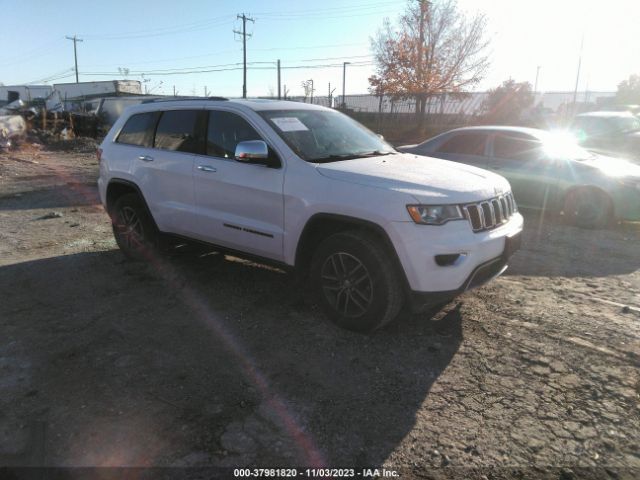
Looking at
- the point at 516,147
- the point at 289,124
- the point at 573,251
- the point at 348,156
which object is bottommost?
the point at 573,251

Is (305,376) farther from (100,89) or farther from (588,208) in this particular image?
(100,89)

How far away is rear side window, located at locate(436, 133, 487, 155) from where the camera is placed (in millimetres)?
7660

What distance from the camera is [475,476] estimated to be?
2.30 m

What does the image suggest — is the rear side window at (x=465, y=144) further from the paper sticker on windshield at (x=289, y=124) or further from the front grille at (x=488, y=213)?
the paper sticker on windshield at (x=289, y=124)

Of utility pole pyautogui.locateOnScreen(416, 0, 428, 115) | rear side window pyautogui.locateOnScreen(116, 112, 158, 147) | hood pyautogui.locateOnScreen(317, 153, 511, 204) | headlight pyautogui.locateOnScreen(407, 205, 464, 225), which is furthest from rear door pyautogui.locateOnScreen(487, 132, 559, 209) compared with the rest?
utility pole pyautogui.locateOnScreen(416, 0, 428, 115)

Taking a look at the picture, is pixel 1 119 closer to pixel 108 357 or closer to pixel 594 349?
pixel 108 357

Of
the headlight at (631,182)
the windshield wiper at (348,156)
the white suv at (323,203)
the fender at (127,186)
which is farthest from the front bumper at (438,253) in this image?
the headlight at (631,182)

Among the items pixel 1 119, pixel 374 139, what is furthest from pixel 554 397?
pixel 1 119

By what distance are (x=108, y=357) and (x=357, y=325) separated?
1.82 metres

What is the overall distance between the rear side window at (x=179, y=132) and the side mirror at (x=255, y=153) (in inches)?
33.2

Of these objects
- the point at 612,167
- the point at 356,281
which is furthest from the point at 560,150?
the point at 356,281

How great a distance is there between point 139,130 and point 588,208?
619cm

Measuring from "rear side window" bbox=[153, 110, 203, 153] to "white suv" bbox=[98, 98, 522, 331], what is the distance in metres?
0.01

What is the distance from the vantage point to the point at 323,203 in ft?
11.8
